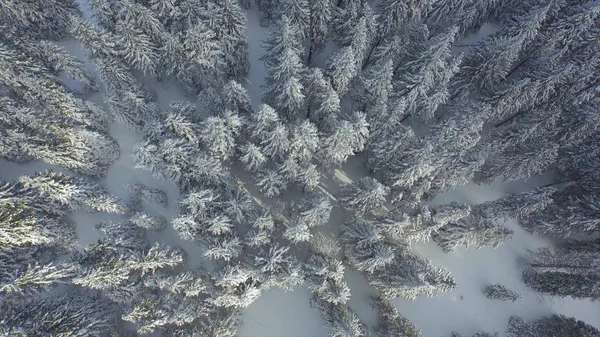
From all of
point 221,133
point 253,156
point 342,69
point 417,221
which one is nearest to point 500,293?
point 417,221

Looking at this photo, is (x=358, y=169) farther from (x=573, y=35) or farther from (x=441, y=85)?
(x=573, y=35)

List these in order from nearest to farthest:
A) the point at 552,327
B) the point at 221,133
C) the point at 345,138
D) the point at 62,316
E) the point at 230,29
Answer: the point at 62,316 → the point at 221,133 → the point at 345,138 → the point at 552,327 → the point at 230,29

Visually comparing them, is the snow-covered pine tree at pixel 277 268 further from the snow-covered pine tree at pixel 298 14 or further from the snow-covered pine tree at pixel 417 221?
the snow-covered pine tree at pixel 298 14

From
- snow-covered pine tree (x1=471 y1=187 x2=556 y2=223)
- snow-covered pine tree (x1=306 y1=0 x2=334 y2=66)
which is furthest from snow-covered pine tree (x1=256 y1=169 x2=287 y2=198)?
snow-covered pine tree (x1=471 y1=187 x2=556 y2=223)

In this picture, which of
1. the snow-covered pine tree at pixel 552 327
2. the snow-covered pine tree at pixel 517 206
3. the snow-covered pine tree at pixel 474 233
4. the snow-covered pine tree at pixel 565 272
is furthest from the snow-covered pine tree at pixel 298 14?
the snow-covered pine tree at pixel 552 327

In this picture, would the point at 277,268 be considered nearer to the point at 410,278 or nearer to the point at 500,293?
the point at 410,278

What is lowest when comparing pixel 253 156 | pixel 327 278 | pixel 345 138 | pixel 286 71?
pixel 327 278

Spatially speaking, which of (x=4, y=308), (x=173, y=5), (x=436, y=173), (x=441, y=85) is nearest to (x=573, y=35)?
(x=441, y=85)
